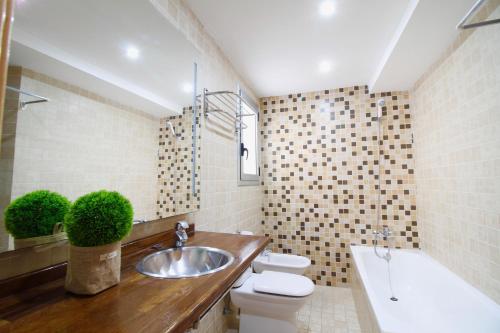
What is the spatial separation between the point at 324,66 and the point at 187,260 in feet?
7.42

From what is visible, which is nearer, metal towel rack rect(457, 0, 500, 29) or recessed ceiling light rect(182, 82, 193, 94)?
metal towel rack rect(457, 0, 500, 29)

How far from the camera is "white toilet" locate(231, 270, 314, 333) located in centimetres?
160

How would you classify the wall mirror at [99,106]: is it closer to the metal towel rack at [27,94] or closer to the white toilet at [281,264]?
the metal towel rack at [27,94]

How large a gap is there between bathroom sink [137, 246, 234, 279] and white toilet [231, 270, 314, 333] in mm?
576

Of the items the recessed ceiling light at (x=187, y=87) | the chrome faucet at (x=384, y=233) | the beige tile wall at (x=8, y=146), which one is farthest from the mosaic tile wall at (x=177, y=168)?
the chrome faucet at (x=384, y=233)

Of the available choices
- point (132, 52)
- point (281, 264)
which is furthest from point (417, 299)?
point (132, 52)

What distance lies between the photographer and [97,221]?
73cm

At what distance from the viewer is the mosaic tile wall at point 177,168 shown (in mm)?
1382

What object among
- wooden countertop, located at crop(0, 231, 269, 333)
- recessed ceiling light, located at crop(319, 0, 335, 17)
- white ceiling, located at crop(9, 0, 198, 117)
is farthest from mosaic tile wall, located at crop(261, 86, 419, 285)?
wooden countertop, located at crop(0, 231, 269, 333)

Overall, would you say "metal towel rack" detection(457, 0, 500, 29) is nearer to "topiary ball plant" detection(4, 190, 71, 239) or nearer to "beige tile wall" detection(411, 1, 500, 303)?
"beige tile wall" detection(411, 1, 500, 303)

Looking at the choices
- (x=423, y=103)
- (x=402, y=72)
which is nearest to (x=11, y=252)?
(x=402, y=72)

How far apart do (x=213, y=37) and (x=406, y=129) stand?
2350 millimetres

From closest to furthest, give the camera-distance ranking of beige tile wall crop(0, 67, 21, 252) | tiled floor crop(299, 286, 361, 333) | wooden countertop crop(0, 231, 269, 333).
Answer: wooden countertop crop(0, 231, 269, 333) < beige tile wall crop(0, 67, 21, 252) < tiled floor crop(299, 286, 361, 333)

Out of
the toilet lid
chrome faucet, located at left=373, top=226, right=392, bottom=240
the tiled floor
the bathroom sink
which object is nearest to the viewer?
the bathroom sink
